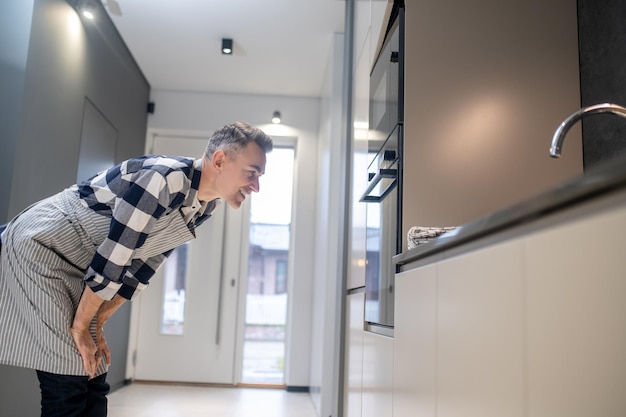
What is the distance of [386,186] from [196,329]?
335 cm

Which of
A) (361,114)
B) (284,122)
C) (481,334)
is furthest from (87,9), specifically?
(481,334)

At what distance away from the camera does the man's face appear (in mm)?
1627

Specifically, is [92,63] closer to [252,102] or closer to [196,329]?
[252,102]

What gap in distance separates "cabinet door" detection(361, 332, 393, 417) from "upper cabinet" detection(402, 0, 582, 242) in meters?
0.41

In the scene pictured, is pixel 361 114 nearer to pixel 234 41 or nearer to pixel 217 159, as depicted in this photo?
pixel 217 159

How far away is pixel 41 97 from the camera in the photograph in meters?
2.99

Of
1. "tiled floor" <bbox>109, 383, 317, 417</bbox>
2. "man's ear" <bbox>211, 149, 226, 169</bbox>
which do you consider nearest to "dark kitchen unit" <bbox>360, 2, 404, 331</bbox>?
"man's ear" <bbox>211, 149, 226, 169</bbox>

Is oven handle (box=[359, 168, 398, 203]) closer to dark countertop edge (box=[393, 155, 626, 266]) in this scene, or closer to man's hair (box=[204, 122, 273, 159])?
man's hair (box=[204, 122, 273, 159])

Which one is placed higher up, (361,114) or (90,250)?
(361,114)

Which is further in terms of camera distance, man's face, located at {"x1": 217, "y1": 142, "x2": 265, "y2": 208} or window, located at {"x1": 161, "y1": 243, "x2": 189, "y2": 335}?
window, located at {"x1": 161, "y1": 243, "x2": 189, "y2": 335}

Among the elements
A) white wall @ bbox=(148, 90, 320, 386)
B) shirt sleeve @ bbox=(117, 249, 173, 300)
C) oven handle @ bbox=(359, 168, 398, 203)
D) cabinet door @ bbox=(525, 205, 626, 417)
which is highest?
white wall @ bbox=(148, 90, 320, 386)

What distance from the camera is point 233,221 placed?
202 inches

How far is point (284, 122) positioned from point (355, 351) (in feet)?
9.68

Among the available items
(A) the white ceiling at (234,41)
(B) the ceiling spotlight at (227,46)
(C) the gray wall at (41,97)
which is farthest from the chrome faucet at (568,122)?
(B) the ceiling spotlight at (227,46)
